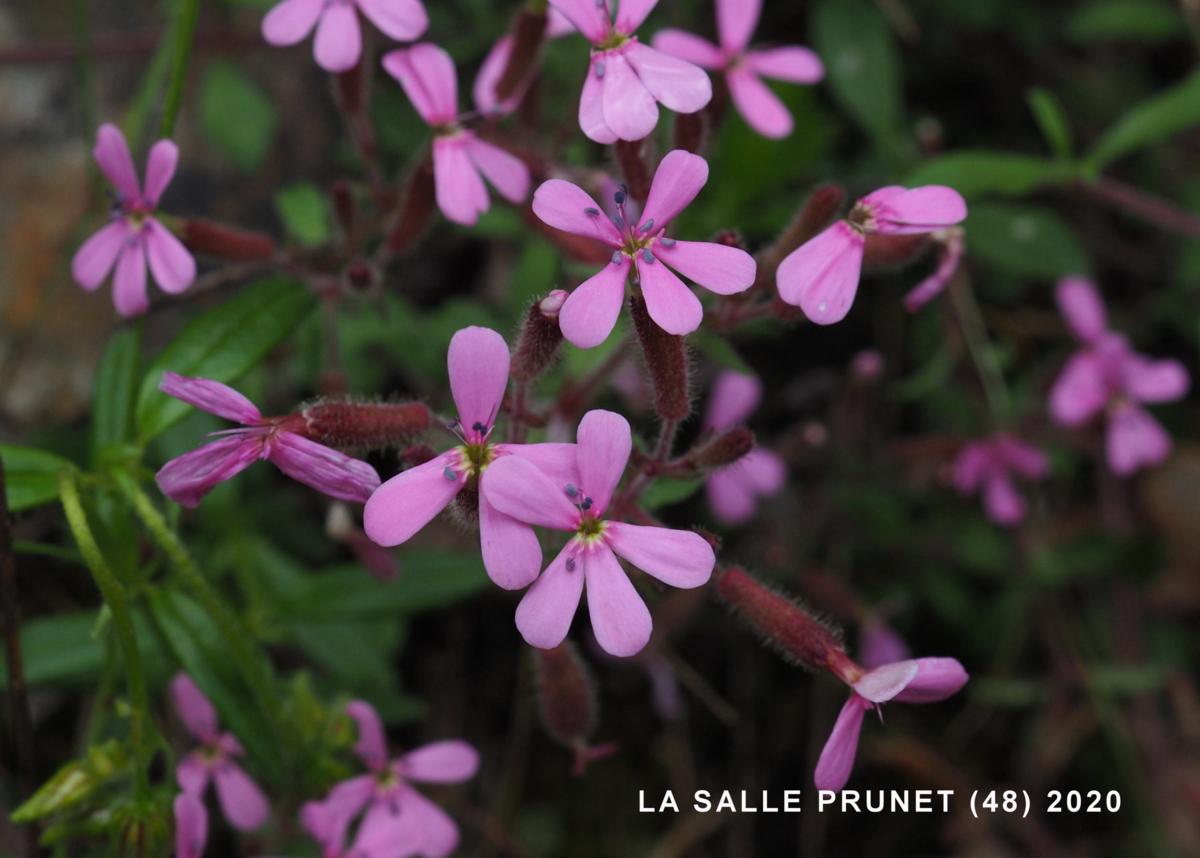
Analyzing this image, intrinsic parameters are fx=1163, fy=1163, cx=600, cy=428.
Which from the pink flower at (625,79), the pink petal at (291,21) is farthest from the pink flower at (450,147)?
the pink flower at (625,79)

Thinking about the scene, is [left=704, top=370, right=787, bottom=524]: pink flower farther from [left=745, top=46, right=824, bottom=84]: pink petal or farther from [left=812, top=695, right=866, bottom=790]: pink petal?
[left=812, top=695, right=866, bottom=790]: pink petal

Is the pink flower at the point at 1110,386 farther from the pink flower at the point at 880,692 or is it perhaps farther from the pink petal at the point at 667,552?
the pink petal at the point at 667,552

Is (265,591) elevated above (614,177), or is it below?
below

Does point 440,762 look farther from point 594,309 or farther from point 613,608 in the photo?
point 594,309

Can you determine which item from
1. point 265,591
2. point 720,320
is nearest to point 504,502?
point 720,320

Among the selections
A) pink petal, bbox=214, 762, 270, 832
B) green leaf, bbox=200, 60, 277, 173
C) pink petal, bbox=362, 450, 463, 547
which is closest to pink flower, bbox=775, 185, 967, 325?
pink petal, bbox=362, 450, 463, 547

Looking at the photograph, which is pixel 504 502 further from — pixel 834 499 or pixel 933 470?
pixel 933 470
